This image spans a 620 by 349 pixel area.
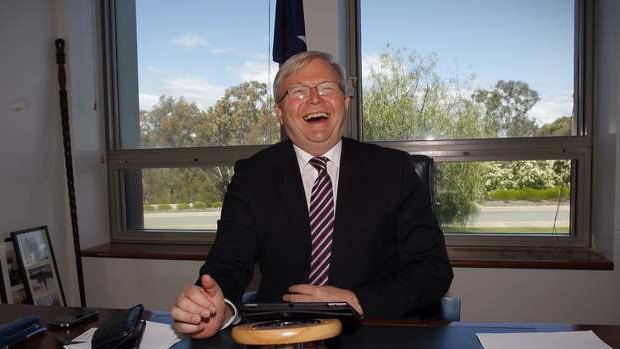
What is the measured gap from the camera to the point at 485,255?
2.69 meters

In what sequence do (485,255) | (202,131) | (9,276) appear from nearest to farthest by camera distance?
1. (9,276)
2. (485,255)
3. (202,131)

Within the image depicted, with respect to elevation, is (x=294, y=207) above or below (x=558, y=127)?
below

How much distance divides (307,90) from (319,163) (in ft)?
0.85

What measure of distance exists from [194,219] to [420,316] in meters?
2.26

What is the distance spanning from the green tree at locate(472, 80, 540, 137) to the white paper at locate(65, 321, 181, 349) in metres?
2.39

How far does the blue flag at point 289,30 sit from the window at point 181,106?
500 millimetres

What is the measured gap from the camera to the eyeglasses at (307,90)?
1.54 meters

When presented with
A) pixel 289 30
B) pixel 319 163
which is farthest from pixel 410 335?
pixel 289 30

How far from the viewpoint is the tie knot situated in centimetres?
160

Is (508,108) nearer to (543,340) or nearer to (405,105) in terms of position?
(405,105)

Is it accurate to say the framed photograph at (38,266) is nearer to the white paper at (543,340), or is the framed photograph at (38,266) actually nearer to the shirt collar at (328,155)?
the shirt collar at (328,155)

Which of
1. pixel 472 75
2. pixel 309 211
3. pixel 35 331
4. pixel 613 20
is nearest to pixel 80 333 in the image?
pixel 35 331

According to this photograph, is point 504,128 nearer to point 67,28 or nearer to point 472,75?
point 472,75

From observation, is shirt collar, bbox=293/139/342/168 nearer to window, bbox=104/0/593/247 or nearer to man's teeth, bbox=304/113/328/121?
man's teeth, bbox=304/113/328/121
